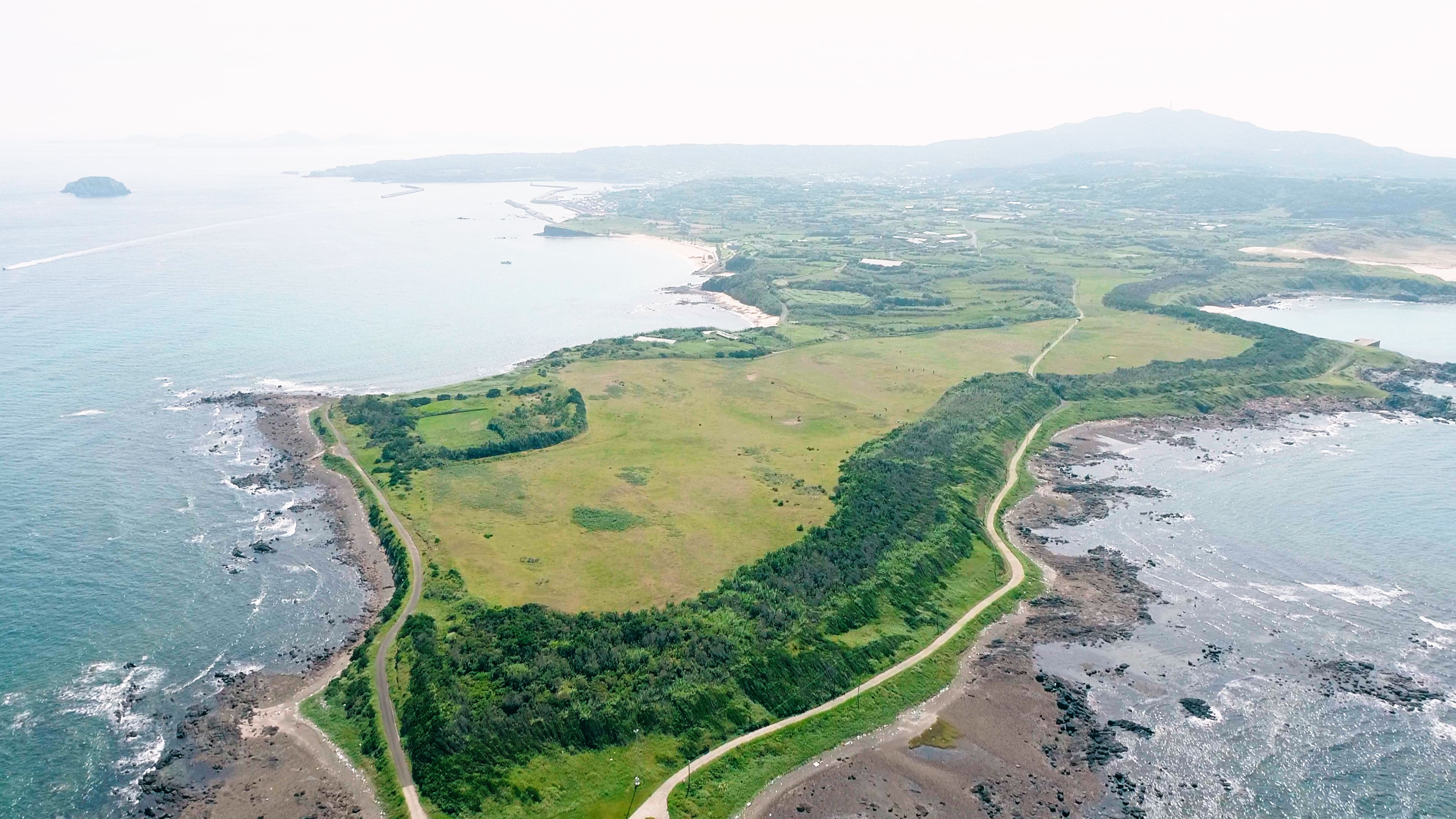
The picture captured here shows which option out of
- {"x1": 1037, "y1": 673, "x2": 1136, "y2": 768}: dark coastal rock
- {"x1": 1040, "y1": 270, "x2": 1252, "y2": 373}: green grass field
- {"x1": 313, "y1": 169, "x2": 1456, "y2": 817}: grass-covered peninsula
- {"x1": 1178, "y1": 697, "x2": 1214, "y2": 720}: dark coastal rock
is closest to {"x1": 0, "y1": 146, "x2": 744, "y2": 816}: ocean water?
{"x1": 313, "y1": 169, "x2": 1456, "y2": 817}: grass-covered peninsula

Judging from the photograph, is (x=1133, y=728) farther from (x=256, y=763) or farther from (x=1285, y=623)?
(x=256, y=763)

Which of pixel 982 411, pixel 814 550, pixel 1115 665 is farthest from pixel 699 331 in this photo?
pixel 1115 665

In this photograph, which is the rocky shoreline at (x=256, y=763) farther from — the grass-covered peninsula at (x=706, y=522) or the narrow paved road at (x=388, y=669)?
the grass-covered peninsula at (x=706, y=522)

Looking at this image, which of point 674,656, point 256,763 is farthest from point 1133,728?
point 256,763

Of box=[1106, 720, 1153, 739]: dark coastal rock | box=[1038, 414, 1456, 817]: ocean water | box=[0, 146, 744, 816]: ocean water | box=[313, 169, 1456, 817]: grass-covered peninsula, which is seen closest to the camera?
box=[313, 169, 1456, 817]: grass-covered peninsula

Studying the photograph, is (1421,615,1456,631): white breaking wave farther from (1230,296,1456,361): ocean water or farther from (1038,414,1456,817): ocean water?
(1230,296,1456,361): ocean water

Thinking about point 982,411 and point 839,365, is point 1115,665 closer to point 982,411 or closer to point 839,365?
point 982,411
